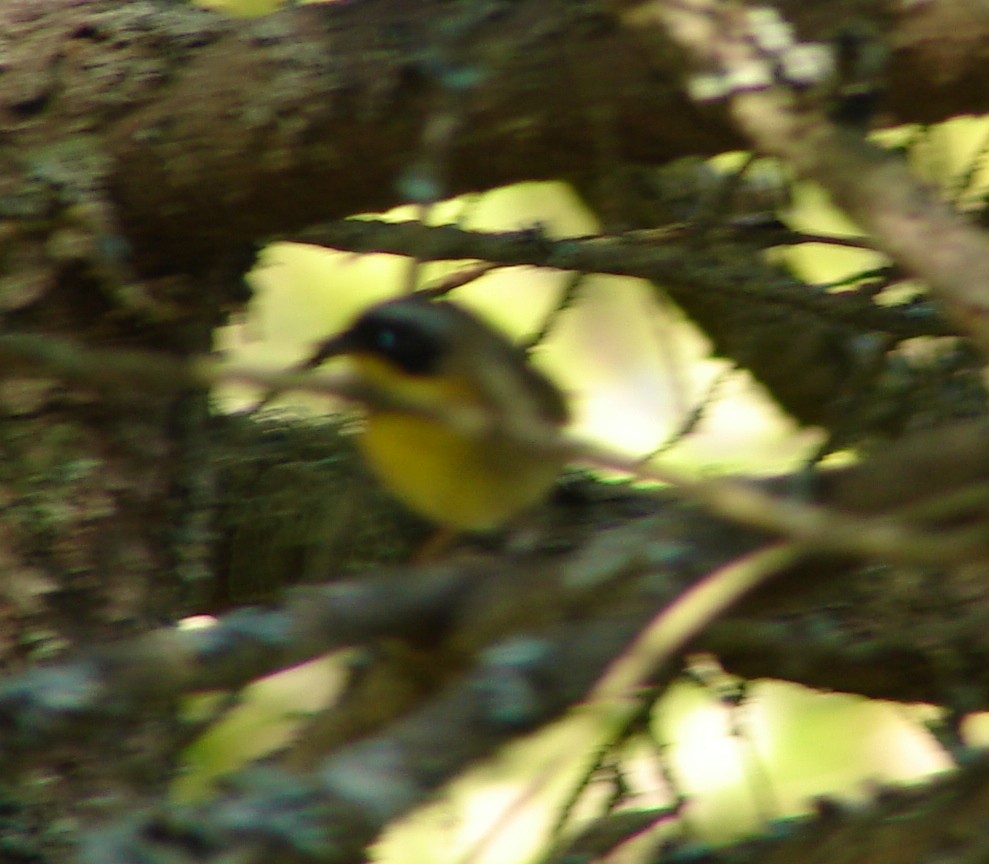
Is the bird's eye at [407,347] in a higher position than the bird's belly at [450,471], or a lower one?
higher

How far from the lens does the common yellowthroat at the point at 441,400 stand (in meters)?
2.28

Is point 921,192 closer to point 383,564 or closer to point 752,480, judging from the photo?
point 752,480

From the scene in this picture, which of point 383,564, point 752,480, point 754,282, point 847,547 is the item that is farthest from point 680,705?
point 847,547

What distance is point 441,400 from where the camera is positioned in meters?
2.30

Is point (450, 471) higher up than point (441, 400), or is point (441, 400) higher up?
point (441, 400)

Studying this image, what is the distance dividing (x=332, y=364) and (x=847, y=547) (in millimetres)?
Result: 1803

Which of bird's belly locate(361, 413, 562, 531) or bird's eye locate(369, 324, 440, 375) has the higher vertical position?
bird's eye locate(369, 324, 440, 375)

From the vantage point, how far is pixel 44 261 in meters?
2.24

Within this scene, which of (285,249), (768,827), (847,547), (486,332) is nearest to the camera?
(847,547)

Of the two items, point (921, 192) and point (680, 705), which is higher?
point (921, 192)

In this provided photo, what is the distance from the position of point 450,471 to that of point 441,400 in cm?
11

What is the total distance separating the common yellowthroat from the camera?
2.28 meters

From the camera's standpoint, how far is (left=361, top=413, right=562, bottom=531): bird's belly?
2.27 metres

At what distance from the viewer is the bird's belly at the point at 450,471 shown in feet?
7.46
